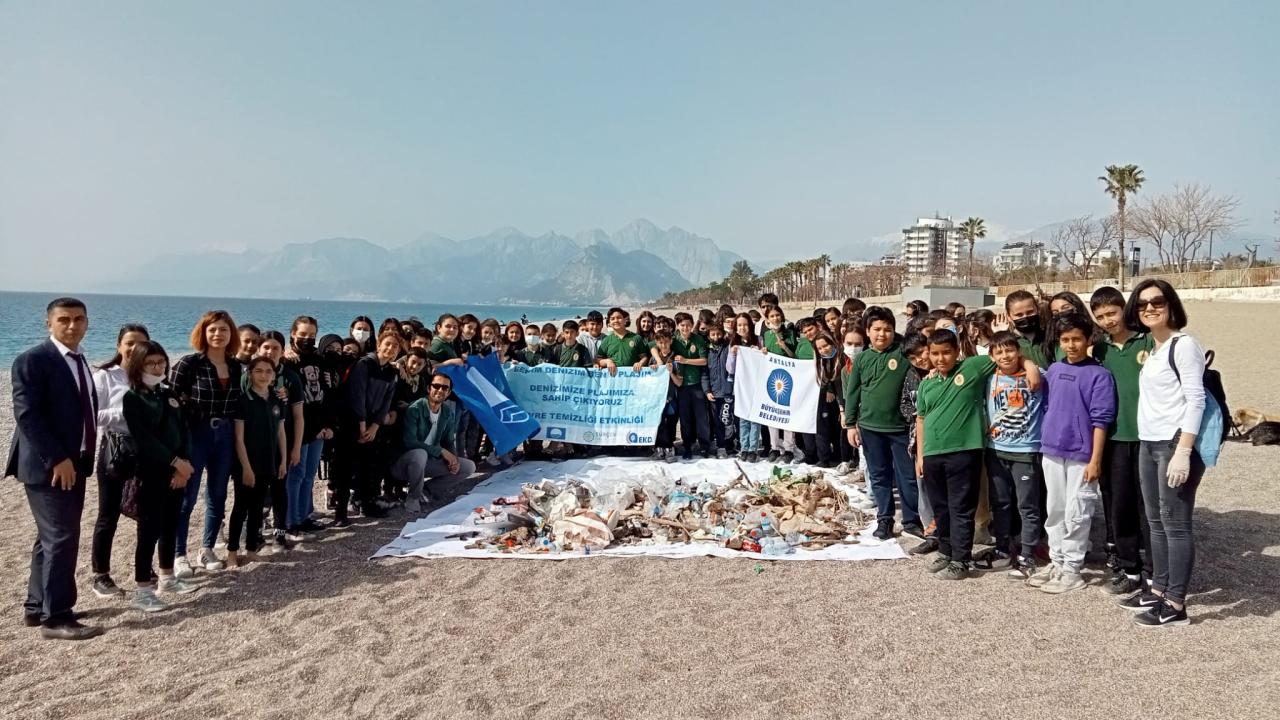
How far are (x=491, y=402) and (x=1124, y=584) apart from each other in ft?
21.3

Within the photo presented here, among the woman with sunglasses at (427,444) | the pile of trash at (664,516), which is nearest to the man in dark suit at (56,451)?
the pile of trash at (664,516)

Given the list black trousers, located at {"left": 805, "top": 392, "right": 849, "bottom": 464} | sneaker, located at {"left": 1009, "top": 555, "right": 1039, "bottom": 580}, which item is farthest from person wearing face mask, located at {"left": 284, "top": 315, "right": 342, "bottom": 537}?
sneaker, located at {"left": 1009, "top": 555, "right": 1039, "bottom": 580}

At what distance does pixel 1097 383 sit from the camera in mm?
4574

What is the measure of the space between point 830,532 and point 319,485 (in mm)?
5839

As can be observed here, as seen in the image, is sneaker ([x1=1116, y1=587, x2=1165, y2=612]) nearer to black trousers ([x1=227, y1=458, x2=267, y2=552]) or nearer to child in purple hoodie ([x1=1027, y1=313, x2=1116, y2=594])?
child in purple hoodie ([x1=1027, y1=313, x2=1116, y2=594])

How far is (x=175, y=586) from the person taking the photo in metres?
4.86

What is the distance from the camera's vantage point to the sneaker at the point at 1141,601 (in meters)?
4.42

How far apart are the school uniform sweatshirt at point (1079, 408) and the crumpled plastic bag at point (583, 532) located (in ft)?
11.3

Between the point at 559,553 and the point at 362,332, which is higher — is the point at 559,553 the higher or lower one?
the lower one

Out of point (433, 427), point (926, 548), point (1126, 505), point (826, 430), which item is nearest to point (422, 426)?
point (433, 427)

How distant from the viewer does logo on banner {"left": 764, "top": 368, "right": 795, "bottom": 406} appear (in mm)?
8641

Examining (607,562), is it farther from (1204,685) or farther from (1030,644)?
(1204,685)

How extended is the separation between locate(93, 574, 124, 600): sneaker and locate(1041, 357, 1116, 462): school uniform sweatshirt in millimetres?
6570

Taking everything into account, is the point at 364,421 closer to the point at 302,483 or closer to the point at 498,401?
the point at 302,483
